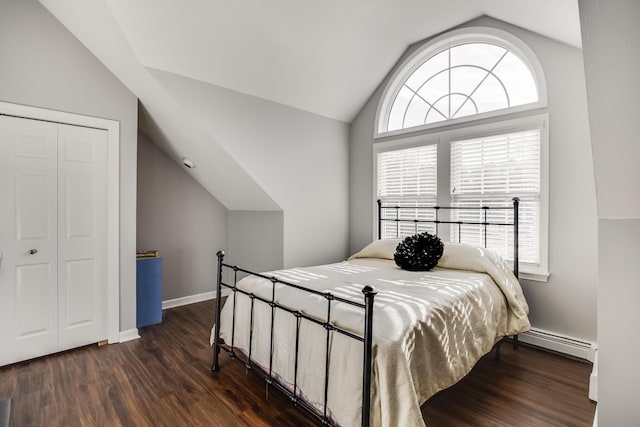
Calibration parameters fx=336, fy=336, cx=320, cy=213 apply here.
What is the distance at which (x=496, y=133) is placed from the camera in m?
3.17

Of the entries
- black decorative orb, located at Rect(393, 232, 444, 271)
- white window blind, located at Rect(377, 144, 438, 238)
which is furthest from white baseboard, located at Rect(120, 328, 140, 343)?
white window blind, located at Rect(377, 144, 438, 238)

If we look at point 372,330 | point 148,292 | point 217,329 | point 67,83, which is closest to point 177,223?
point 148,292

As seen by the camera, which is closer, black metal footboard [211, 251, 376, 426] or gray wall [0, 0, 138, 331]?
black metal footboard [211, 251, 376, 426]

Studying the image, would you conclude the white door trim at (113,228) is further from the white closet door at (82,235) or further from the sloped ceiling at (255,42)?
the sloped ceiling at (255,42)

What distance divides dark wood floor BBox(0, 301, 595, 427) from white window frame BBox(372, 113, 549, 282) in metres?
0.81

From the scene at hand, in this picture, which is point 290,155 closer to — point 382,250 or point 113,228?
point 382,250

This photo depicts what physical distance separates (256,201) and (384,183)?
5.11 feet

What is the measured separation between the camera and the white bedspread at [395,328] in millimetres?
1472

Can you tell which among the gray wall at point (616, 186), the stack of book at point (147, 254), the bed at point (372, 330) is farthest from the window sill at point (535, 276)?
the stack of book at point (147, 254)

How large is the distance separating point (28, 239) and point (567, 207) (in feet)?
14.2

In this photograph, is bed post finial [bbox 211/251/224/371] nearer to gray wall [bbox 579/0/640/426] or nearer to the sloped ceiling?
the sloped ceiling

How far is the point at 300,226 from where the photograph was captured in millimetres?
3898

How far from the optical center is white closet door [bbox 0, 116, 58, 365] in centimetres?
251

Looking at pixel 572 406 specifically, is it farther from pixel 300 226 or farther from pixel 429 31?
pixel 429 31
